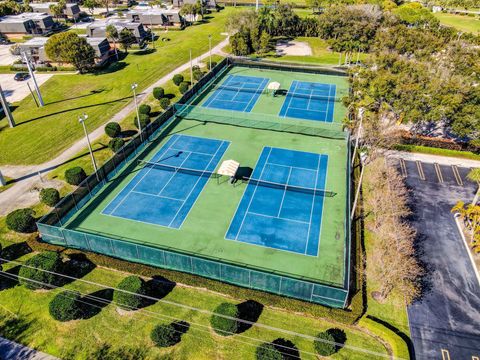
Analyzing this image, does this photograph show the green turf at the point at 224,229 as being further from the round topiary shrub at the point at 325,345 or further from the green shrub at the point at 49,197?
the round topiary shrub at the point at 325,345

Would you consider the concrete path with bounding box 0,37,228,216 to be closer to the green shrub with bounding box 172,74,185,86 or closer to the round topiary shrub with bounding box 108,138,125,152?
the round topiary shrub with bounding box 108,138,125,152

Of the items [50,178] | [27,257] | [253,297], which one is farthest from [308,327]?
[50,178]

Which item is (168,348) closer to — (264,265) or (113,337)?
(113,337)

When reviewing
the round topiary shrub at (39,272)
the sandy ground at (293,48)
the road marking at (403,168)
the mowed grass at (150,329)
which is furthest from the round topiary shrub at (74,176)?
the sandy ground at (293,48)

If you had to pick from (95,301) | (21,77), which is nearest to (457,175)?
(95,301)

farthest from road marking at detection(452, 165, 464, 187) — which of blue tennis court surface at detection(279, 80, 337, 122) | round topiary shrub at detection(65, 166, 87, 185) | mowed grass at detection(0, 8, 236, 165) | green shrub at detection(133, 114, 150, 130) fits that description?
mowed grass at detection(0, 8, 236, 165)

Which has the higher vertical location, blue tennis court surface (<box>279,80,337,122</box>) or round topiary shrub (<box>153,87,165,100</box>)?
round topiary shrub (<box>153,87,165,100</box>)

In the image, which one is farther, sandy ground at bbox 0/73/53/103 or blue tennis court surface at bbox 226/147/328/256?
sandy ground at bbox 0/73/53/103

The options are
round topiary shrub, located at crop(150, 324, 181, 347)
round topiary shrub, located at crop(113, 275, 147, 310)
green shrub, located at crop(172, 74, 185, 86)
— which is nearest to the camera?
round topiary shrub, located at crop(150, 324, 181, 347)
